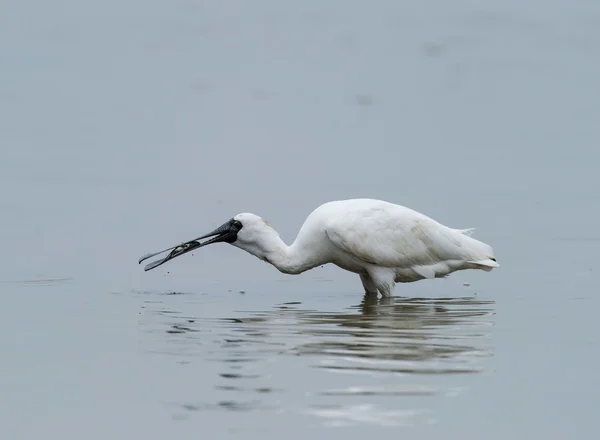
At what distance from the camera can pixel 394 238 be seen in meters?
15.7

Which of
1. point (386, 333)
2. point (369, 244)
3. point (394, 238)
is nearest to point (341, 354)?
point (386, 333)

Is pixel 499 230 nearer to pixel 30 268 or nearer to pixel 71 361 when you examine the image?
pixel 30 268

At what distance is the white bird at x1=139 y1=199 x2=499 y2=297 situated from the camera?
15461 millimetres

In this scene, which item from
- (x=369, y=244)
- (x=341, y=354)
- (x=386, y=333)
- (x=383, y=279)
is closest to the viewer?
(x=341, y=354)

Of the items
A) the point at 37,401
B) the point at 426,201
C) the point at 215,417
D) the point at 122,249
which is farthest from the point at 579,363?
the point at 426,201

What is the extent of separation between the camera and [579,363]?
11672 millimetres

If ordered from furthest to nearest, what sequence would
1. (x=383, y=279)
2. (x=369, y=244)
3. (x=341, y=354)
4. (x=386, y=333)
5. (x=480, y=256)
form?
(x=480, y=256) < (x=383, y=279) < (x=369, y=244) < (x=386, y=333) < (x=341, y=354)

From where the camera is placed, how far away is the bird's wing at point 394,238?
50.4ft

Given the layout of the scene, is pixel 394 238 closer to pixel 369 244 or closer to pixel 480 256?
pixel 369 244

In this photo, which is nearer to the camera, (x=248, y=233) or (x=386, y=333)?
(x=386, y=333)

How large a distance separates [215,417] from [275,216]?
1015cm

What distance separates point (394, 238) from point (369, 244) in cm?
39

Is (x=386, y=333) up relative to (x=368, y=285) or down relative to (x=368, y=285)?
A: down

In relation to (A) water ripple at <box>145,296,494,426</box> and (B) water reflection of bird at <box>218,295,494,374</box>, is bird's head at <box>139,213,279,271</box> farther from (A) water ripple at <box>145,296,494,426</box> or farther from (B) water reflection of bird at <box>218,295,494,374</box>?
(B) water reflection of bird at <box>218,295,494,374</box>
